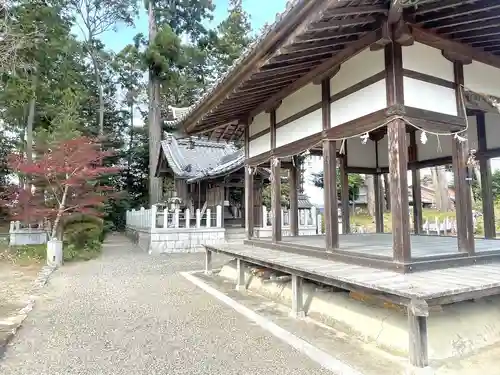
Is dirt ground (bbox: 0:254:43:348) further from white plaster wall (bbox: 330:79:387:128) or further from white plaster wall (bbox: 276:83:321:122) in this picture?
white plaster wall (bbox: 276:83:321:122)

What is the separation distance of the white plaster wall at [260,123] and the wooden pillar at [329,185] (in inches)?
73.0

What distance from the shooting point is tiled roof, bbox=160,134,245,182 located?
45.0 ft

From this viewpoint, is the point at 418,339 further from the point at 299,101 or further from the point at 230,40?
the point at 230,40

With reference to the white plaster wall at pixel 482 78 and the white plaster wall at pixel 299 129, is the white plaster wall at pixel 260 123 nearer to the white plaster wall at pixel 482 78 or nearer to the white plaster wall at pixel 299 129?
the white plaster wall at pixel 299 129

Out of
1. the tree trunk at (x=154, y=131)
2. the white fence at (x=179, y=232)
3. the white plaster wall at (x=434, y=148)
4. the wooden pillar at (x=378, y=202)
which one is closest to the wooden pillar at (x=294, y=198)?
the wooden pillar at (x=378, y=202)

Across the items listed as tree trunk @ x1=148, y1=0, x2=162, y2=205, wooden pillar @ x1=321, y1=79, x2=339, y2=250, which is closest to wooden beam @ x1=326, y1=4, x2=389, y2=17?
wooden pillar @ x1=321, y1=79, x2=339, y2=250

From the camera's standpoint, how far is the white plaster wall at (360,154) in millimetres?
8258

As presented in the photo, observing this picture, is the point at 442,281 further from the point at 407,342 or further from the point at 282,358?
the point at 282,358

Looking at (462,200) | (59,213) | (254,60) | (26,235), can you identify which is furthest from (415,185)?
(26,235)

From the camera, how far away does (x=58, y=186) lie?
9.56 meters

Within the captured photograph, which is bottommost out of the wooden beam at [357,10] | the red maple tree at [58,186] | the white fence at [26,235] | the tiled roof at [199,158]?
the white fence at [26,235]

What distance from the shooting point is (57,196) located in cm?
976

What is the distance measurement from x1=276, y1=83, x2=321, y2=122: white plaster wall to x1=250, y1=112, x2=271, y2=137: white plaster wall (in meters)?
0.43

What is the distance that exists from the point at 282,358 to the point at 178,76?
18118 millimetres
